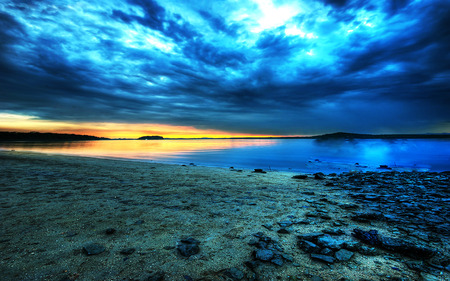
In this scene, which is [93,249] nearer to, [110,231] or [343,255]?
[110,231]

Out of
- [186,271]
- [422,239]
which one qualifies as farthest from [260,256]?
[422,239]

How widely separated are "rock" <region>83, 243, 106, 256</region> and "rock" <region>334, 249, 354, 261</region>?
424cm

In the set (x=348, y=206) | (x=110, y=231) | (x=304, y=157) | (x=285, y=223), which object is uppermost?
(x=110, y=231)

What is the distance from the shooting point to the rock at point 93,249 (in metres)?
3.16

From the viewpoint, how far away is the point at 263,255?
318 cm

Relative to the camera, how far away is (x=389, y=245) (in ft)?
11.4

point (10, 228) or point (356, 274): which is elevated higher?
point (10, 228)

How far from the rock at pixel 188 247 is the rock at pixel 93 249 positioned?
1.38 m

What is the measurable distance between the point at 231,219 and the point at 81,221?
375 centimetres

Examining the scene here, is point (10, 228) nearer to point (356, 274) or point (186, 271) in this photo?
point (186, 271)

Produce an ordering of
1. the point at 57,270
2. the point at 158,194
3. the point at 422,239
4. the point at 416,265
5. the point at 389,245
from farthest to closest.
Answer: the point at 158,194, the point at 422,239, the point at 389,245, the point at 416,265, the point at 57,270

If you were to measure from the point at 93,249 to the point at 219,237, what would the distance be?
2360 mm

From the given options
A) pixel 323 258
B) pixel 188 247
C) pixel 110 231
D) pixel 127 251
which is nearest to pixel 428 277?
pixel 323 258

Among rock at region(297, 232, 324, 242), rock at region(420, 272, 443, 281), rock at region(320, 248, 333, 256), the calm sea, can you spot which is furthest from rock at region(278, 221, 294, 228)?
the calm sea
